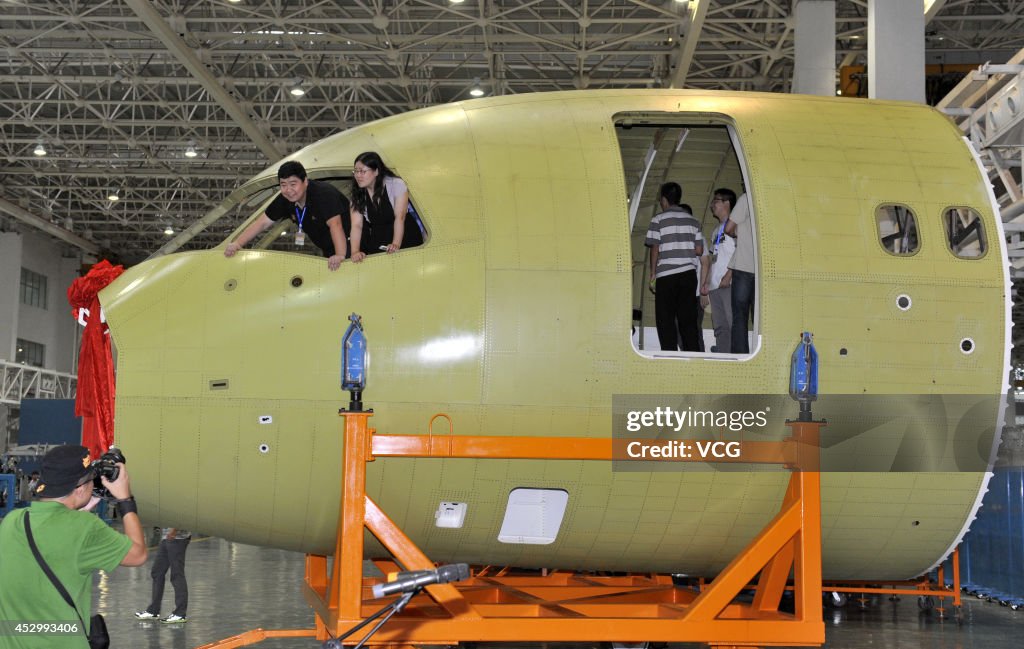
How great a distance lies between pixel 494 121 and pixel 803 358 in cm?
350

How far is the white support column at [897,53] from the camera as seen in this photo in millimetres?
17953

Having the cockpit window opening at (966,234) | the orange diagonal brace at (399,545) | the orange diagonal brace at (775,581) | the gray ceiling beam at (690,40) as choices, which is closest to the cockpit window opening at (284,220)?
the orange diagonal brace at (399,545)

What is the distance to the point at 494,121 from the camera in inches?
381

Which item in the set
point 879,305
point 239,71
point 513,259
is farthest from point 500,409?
point 239,71

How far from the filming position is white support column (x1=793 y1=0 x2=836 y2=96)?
2311cm

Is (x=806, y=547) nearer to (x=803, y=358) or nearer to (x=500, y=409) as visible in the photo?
(x=803, y=358)

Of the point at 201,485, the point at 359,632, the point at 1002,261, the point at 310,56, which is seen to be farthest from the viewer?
the point at 310,56

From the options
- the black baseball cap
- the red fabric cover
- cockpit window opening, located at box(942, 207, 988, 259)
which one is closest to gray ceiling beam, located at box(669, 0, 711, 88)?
cockpit window opening, located at box(942, 207, 988, 259)

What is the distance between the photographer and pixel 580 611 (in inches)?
360

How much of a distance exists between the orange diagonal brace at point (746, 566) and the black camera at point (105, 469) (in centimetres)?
439

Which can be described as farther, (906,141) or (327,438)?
(906,141)

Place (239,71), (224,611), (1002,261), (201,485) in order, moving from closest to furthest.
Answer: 1. (201,485)
2. (1002,261)
3. (224,611)
4. (239,71)

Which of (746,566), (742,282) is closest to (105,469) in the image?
(746,566)

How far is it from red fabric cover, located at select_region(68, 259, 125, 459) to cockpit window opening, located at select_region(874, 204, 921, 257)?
22.7 ft
